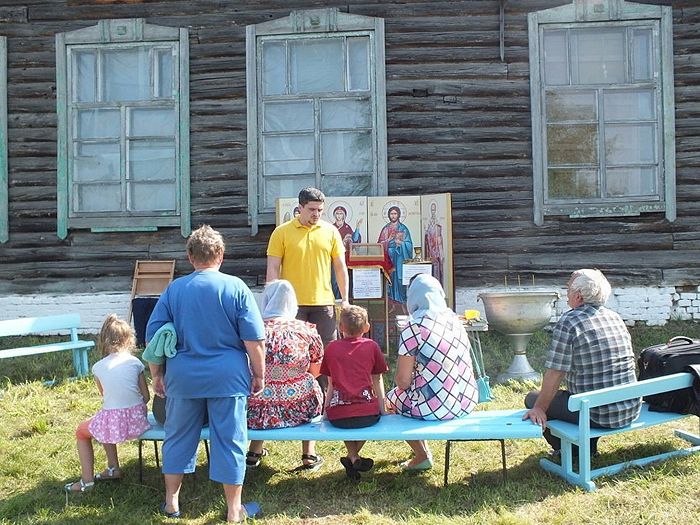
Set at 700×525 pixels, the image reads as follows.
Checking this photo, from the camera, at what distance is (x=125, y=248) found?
329 inches

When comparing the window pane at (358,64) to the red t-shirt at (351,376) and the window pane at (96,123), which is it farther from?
the red t-shirt at (351,376)

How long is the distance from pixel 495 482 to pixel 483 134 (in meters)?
4.90

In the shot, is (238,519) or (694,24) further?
(694,24)

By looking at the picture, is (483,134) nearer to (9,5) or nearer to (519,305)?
(519,305)

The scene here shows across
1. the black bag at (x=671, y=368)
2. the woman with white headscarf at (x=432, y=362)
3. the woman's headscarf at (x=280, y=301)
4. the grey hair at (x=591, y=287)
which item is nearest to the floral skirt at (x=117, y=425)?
the woman's headscarf at (x=280, y=301)

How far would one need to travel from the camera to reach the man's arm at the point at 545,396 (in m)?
3.94

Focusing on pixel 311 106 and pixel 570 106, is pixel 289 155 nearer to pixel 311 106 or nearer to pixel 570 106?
pixel 311 106

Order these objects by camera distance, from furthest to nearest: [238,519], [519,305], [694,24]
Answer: [694,24], [519,305], [238,519]

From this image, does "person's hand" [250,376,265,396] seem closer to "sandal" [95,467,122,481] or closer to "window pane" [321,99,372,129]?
"sandal" [95,467,122,481]

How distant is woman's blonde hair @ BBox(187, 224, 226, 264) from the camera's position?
355 cm

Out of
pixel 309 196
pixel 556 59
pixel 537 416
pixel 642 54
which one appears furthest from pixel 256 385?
pixel 642 54

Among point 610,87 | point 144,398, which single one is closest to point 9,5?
point 144,398

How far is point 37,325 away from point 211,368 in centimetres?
426

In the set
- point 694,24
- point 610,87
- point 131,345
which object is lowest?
point 131,345
